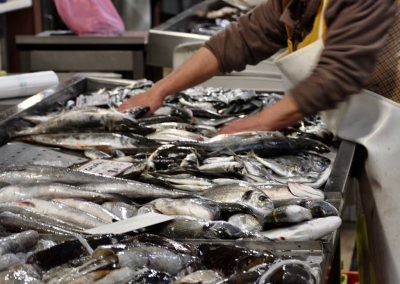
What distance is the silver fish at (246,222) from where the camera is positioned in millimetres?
2182

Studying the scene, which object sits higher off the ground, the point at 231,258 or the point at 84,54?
the point at 231,258

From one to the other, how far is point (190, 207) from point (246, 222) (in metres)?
0.17

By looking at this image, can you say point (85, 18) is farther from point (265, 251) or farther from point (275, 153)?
point (265, 251)

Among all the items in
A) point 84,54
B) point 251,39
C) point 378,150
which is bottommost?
point 84,54

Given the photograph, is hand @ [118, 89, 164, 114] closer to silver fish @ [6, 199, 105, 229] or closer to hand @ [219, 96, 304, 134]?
hand @ [219, 96, 304, 134]

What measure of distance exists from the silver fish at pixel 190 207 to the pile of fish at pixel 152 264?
26cm

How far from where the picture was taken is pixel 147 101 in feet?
12.5

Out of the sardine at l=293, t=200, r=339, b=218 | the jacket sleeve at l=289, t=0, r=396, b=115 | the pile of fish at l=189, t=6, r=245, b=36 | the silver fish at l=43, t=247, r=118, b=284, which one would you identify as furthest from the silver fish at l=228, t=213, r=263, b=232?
the pile of fish at l=189, t=6, r=245, b=36

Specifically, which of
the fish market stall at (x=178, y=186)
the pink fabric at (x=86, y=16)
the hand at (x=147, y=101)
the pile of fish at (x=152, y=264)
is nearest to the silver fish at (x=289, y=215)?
the fish market stall at (x=178, y=186)

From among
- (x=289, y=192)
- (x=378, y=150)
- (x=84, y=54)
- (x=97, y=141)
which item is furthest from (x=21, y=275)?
(x=84, y=54)

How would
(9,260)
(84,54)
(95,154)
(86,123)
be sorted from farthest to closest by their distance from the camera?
(84,54), (86,123), (95,154), (9,260)

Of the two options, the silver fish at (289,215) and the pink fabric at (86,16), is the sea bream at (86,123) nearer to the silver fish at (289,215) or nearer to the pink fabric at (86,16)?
the silver fish at (289,215)

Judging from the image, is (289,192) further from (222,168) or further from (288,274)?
(288,274)

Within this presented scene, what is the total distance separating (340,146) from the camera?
3.26m
